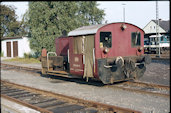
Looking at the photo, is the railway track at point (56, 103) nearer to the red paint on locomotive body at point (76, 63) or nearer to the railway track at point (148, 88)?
the red paint on locomotive body at point (76, 63)

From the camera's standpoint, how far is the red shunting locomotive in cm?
880

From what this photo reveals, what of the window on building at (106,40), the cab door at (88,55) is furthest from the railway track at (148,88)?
the window on building at (106,40)

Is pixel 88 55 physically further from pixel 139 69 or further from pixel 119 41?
pixel 139 69

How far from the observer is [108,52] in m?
9.14

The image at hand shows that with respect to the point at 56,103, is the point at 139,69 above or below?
above

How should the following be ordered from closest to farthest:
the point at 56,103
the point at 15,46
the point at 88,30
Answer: the point at 56,103 < the point at 88,30 < the point at 15,46

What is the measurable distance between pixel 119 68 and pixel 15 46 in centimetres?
2474

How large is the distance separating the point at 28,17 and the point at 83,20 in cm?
687

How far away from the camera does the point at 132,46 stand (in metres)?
10.0

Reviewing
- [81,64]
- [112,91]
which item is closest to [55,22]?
[81,64]

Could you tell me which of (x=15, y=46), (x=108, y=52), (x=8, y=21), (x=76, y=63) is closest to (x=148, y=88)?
(x=108, y=52)

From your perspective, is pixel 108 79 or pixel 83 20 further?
pixel 83 20

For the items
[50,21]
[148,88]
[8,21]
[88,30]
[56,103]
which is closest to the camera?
[56,103]

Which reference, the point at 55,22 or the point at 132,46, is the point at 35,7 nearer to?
the point at 55,22
